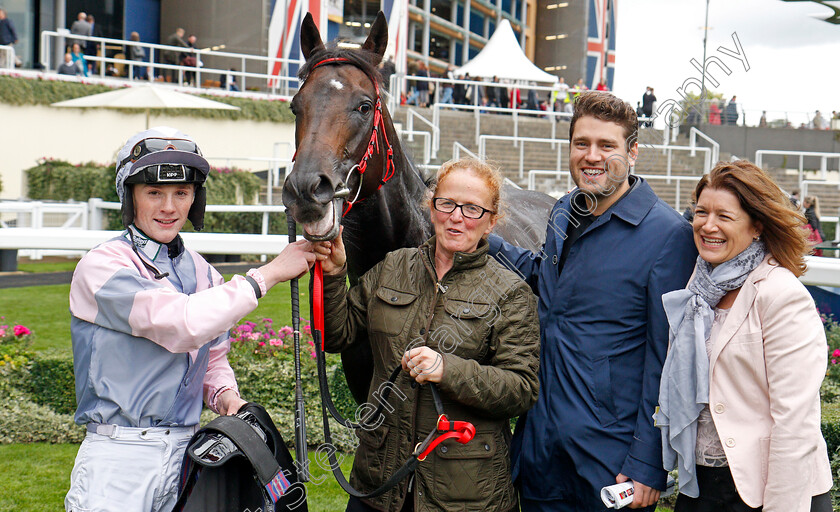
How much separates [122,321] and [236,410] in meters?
0.46

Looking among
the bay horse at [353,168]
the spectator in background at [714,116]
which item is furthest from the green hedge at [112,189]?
the spectator in background at [714,116]

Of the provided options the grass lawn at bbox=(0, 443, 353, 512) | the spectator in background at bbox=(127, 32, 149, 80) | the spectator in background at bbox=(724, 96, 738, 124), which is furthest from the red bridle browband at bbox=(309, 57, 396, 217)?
the spectator in background at bbox=(724, 96, 738, 124)

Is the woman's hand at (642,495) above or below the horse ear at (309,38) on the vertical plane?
below

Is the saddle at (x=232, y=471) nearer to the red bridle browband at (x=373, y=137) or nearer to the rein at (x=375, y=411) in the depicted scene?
the rein at (x=375, y=411)

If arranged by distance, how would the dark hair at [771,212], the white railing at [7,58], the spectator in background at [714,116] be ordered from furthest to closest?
the spectator in background at [714,116]
the white railing at [7,58]
the dark hair at [771,212]

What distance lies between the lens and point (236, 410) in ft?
7.26

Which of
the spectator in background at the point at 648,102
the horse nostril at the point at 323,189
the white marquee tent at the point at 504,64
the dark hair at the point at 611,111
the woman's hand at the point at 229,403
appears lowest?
the woman's hand at the point at 229,403

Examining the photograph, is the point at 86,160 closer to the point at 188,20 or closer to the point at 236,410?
the point at 188,20

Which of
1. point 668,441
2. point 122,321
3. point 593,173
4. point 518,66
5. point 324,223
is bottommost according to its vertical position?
point 668,441

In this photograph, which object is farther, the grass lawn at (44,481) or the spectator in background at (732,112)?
the spectator in background at (732,112)

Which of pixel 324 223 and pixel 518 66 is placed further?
pixel 518 66

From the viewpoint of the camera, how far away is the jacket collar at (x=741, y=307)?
200 cm

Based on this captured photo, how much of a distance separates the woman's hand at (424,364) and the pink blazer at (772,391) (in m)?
0.76

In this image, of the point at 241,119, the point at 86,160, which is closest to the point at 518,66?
the point at 241,119
